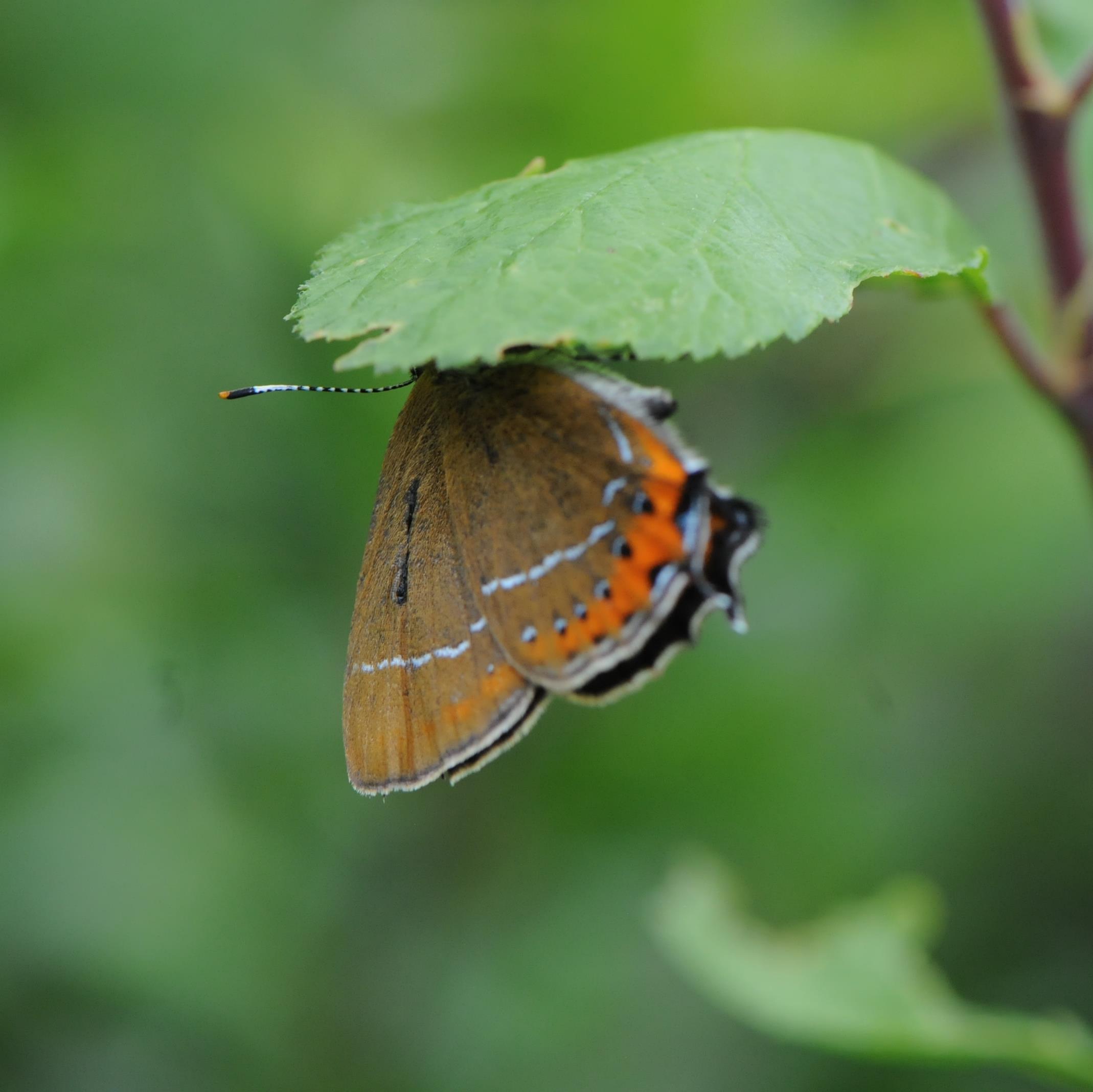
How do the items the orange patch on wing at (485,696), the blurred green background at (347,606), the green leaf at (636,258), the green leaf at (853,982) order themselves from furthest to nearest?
1. the blurred green background at (347,606)
2. the green leaf at (853,982)
3. the orange patch on wing at (485,696)
4. the green leaf at (636,258)

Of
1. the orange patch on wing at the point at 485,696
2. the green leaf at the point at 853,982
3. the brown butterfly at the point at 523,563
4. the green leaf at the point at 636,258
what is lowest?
the green leaf at the point at 853,982

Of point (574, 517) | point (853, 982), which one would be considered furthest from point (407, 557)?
point (853, 982)

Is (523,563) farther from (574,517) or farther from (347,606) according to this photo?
(347,606)

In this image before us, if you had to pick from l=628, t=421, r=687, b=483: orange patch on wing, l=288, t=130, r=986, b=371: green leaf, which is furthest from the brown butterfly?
l=288, t=130, r=986, b=371: green leaf

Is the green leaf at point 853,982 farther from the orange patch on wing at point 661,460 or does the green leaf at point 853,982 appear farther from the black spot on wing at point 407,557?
the black spot on wing at point 407,557

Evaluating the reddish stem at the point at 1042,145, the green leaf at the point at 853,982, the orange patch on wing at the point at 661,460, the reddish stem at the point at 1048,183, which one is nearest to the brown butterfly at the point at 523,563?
the orange patch on wing at the point at 661,460

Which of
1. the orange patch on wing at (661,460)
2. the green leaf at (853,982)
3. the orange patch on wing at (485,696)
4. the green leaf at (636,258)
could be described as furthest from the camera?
the green leaf at (853,982)
